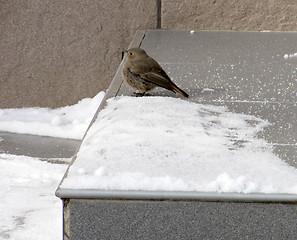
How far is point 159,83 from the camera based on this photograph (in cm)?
451

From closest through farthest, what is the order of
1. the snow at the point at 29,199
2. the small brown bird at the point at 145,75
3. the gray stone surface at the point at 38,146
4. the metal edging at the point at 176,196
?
1. the metal edging at the point at 176,196
2. the snow at the point at 29,199
3. the small brown bird at the point at 145,75
4. the gray stone surface at the point at 38,146

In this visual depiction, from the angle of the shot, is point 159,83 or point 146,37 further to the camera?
point 146,37

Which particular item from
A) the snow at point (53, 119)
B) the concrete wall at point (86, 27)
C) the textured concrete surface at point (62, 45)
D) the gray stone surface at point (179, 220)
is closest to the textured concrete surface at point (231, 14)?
the concrete wall at point (86, 27)

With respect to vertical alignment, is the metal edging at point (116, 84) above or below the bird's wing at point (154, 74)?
below

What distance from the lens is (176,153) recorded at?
3.21 m

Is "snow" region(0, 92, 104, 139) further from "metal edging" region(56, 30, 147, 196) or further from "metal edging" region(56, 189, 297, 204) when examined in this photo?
"metal edging" region(56, 189, 297, 204)

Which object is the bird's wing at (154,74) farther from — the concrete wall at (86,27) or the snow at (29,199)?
the concrete wall at (86,27)

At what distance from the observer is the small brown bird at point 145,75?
14.8 feet

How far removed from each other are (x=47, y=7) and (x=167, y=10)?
124cm

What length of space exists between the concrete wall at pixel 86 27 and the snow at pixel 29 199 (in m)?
1.48

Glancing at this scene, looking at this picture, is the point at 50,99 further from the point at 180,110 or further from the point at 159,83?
the point at 180,110

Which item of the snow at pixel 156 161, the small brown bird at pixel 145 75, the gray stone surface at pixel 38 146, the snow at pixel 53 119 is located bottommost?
the snow at pixel 53 119

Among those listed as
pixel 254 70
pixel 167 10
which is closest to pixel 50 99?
pixel 167 10

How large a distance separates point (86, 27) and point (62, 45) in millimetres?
Answer: 322
